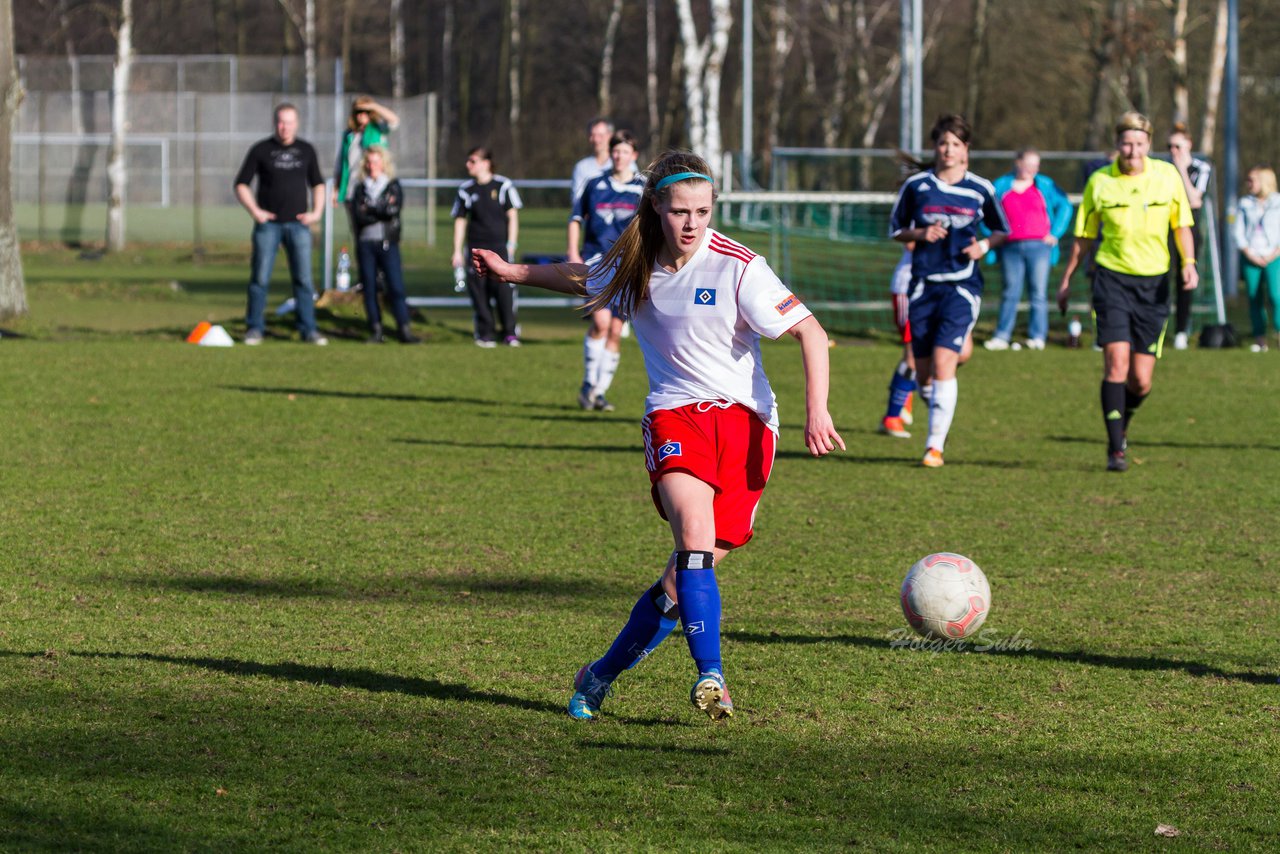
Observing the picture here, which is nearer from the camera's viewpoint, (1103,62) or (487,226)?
(487,226)

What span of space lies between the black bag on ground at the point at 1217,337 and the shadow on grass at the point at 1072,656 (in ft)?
41.2

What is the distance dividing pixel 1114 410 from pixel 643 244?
5.88 m

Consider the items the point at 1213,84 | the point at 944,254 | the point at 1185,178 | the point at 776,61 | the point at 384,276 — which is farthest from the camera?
the point at 776,61

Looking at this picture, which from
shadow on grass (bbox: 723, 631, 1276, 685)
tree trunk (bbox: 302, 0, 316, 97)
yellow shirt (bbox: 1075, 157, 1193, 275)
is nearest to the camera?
shadow on grass (bbox: 723, 631, 1276, 685)

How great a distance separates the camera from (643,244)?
Answer: 184 inches

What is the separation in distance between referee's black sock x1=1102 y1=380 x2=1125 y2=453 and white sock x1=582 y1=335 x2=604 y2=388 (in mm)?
3761

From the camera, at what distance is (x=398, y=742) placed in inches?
176

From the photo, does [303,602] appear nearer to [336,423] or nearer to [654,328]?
[654,328]

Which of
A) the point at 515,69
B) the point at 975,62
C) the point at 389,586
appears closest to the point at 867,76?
the point at 975,62

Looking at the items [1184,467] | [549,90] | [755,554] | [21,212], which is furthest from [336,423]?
[549,90]

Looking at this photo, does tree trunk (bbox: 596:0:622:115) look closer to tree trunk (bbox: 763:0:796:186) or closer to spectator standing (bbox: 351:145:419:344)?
tree trunk (bbox: 763:0:796:186)

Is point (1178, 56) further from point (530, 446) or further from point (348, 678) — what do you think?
point (348, 678)

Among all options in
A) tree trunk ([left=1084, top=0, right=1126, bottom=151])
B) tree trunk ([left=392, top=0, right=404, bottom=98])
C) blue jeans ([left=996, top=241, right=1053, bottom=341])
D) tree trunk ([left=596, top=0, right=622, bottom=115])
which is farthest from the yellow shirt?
tree trunk ([left=392, top=0, right=404, bottom=98])

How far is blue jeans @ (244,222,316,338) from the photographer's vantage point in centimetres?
1530
